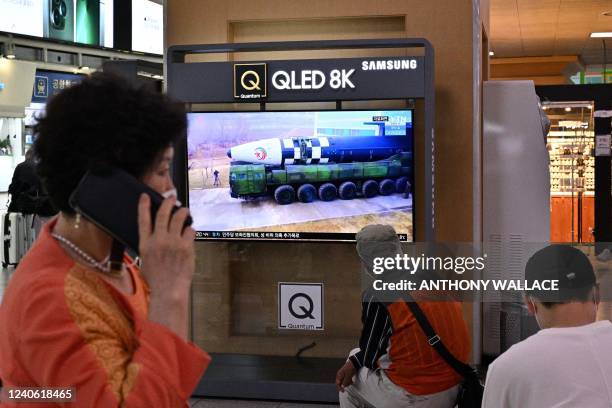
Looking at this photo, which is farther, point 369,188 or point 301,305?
point 301,305

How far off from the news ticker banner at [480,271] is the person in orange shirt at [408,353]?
0.21ft

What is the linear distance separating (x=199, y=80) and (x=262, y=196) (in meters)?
0.84

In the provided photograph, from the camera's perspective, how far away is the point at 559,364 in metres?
2.11

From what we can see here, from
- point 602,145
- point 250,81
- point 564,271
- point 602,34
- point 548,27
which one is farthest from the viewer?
point 602,34

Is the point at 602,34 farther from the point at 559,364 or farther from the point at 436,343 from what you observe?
the point at 559,364

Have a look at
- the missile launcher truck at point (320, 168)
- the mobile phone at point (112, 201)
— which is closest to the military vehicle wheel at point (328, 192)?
the missile launcher truck at point (320, 168)

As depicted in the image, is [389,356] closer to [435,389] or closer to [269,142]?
[435,389]

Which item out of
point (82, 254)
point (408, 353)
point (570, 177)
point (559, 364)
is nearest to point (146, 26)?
point (570, 177)

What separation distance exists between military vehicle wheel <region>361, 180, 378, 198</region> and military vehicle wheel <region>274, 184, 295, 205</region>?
46 centimetres

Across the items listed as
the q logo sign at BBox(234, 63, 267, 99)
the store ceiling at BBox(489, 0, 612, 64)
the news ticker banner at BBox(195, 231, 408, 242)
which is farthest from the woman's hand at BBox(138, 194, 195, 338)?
the store ceiling at BBox(489, 0, 612, 64)

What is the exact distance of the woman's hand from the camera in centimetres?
125

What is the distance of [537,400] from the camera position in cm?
212

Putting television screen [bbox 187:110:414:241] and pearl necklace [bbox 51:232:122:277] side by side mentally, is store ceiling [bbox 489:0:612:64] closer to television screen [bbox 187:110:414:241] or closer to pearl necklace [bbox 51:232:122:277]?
television screen [bbox 187:110:414:241]

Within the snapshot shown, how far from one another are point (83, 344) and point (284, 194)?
4.40 meters
